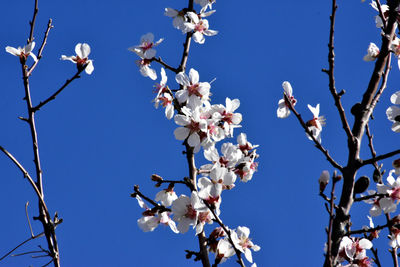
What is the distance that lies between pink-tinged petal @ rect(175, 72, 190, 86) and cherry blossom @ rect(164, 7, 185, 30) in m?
0.58

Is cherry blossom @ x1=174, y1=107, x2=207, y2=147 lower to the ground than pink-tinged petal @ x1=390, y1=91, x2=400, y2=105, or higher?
higher

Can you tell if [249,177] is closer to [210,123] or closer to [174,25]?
[210,123]

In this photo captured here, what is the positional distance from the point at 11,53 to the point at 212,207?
169 cm

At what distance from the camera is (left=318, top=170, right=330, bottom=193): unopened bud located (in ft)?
7.47

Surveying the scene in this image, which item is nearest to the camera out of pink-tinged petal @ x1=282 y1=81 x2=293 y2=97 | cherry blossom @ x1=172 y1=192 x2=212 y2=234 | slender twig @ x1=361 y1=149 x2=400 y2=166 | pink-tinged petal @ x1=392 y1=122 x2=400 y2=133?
slender twig @ x1=361 y1=149 x2=400 y2=166

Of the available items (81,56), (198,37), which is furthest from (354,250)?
(81,56)

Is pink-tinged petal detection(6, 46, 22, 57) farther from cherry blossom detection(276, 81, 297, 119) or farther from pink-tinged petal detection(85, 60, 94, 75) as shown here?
cherry blossom detection(276, 81, 297, 119)

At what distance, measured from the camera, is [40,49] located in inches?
111

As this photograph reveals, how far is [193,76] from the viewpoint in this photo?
2.88m

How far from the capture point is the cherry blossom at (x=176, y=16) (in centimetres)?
332

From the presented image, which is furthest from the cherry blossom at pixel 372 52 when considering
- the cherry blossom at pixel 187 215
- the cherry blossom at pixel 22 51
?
the cherry blossom at pixel 22 51

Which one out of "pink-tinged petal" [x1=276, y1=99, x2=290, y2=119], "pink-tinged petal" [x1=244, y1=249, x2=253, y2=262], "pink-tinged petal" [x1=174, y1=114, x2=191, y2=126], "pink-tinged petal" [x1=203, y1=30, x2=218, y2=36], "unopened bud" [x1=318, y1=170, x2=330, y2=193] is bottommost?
"pink-tinged petal" [x1=244, y1=249, x2=253, y2=262]

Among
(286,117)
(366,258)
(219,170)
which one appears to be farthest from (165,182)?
(366,258)

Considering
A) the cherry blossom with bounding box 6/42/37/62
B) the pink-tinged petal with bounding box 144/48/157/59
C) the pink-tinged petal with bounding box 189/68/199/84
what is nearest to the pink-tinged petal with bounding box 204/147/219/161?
the pink-tinged petal with bounding box 189/68/199/84
